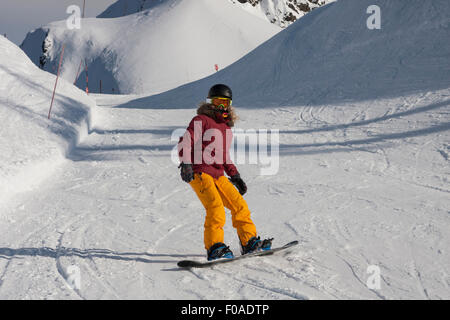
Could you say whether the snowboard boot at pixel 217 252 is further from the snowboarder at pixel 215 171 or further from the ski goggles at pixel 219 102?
the ski goggles at pixel 219 102

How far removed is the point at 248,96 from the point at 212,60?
27127 mm

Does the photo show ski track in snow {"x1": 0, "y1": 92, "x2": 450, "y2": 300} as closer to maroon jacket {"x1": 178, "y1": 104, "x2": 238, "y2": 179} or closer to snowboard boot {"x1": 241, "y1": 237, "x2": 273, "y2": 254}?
snowboard boot {"x1": 241, "y1": 237, "x2": 273, "y2": 254}

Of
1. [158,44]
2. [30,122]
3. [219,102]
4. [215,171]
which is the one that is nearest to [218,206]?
[215,171]

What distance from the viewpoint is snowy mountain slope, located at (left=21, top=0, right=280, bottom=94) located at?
3669 cm

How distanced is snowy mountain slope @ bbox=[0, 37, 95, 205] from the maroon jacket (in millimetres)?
3351

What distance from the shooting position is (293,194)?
19.1 feet

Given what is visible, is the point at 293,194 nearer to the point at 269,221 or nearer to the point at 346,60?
the point at 269,221

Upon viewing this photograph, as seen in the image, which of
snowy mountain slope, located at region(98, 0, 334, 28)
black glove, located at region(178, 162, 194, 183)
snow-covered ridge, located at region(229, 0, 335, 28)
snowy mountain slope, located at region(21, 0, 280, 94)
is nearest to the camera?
black glove, located at region(178, 162, 194, 183)

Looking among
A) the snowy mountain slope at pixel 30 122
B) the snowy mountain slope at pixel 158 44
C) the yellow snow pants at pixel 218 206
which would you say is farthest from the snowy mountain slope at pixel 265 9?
the yellow snow pants at pixel 218 206

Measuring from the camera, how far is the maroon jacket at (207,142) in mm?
3486

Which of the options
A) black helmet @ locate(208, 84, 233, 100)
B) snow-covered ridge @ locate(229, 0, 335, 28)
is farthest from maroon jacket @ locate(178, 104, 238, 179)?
snow-covered ridge @ locate(229, 0, 335, 28)

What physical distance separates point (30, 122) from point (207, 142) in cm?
640

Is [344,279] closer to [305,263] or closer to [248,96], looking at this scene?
[305,263]

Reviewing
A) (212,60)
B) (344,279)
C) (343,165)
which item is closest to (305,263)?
(344,279)
